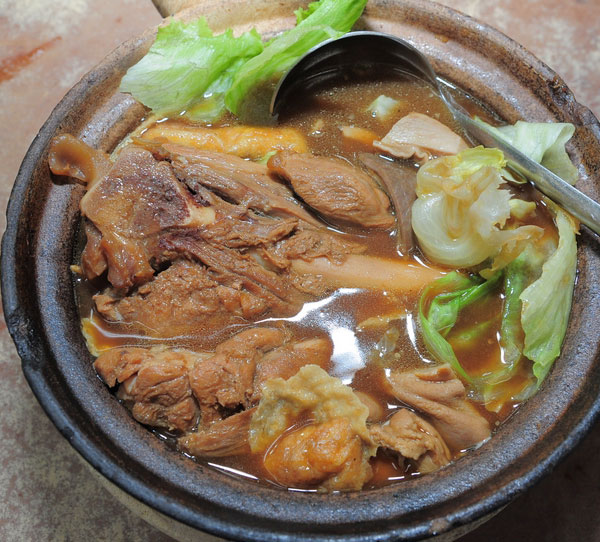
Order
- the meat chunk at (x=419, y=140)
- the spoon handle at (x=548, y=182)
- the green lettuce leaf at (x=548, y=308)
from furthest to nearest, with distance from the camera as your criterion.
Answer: the meat chunk at (x=419, y=140) → the spoon handle at (x=548, y=182) → the green lettuce leaf at (x=548, y=308)

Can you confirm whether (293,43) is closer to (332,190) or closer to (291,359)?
(332,190)

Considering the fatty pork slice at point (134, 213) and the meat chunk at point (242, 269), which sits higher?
the fatty pork slice at point (134, 213)

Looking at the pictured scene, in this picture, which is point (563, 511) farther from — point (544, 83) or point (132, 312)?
point (132, 312)

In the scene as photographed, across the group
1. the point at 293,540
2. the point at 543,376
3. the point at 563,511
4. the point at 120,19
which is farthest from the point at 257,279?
the point at 120,19

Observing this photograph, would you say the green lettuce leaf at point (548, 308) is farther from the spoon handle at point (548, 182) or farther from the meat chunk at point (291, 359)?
the meat chunk at point (291, 359)

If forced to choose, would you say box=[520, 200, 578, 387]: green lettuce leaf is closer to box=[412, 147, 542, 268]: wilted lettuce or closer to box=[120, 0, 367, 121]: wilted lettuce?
box=[412, 147, 542, 268]: wilted lettuce

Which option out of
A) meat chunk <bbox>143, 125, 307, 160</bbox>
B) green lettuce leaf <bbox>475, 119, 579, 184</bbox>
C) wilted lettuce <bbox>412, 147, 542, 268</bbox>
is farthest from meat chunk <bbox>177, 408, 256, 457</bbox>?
green lettuce leaf <bbox>475, 119, 579, 184</bbox>

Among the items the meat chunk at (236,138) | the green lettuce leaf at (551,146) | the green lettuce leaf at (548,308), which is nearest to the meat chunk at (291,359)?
the green lettuce leaf at (548,308)
